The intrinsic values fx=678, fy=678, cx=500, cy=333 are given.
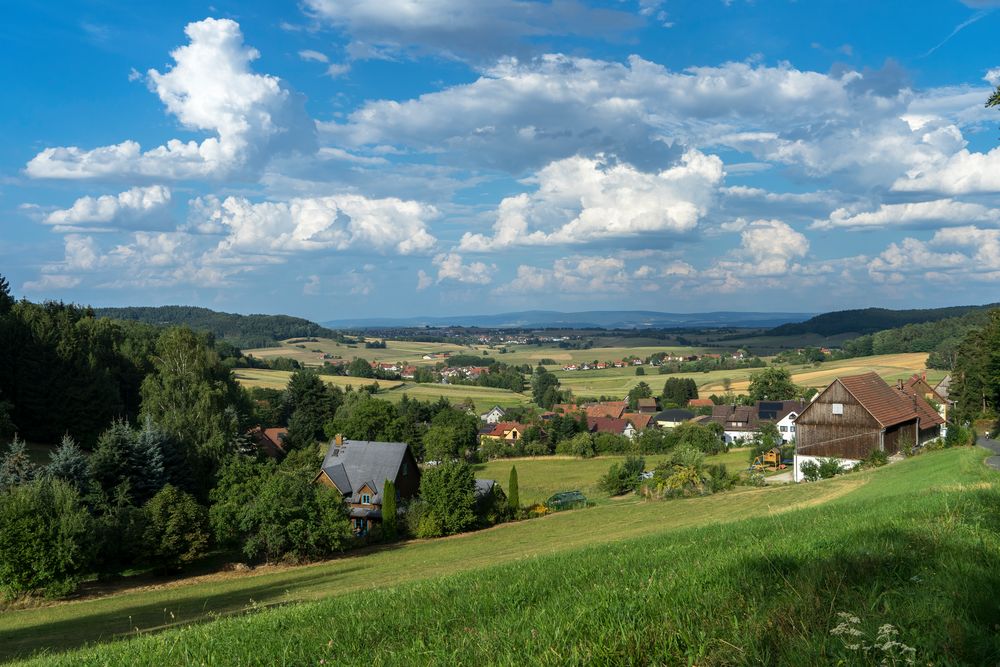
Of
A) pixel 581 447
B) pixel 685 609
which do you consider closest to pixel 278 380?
pixel 581 447

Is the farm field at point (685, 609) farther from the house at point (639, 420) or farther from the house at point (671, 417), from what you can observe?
the house at point (671, 417)

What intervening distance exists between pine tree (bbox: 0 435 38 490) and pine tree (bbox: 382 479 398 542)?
17.0 meters

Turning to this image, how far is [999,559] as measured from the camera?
19.8 feet

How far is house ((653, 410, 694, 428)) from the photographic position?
327ft

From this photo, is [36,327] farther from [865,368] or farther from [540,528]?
[865,368]

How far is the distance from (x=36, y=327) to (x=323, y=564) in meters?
37.5

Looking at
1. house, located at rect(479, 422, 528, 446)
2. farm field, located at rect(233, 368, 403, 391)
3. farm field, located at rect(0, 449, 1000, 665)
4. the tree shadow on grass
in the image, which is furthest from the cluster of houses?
farm field, located at rect(233, 368, 403, 391)

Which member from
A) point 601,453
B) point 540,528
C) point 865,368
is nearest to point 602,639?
point 540,528

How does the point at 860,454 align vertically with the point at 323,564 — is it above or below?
above

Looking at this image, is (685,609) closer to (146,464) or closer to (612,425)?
(146,464)

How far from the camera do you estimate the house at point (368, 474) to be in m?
44.6

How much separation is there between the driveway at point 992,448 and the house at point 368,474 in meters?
32.0

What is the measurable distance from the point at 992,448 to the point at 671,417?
64.7m

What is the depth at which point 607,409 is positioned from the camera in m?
108
